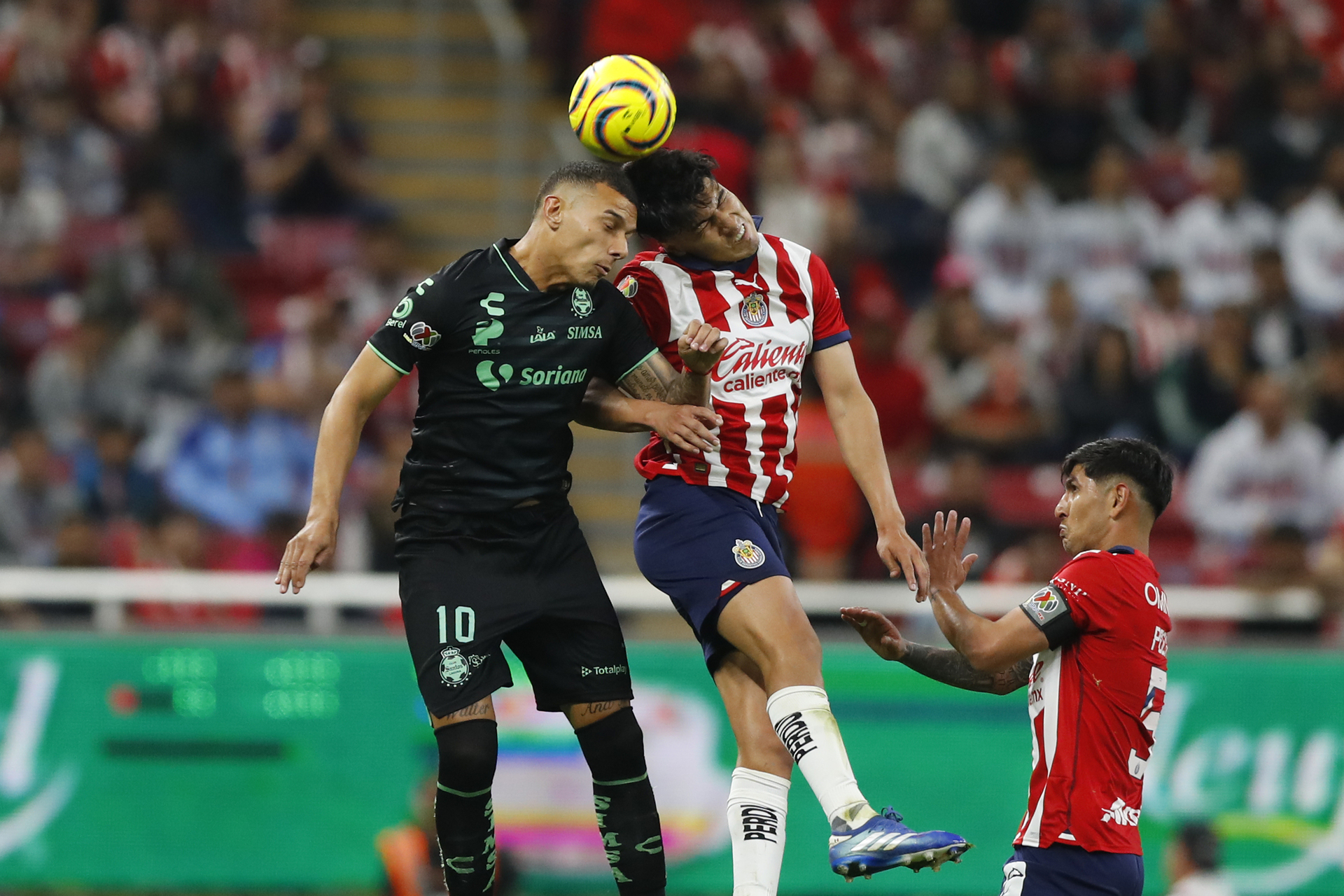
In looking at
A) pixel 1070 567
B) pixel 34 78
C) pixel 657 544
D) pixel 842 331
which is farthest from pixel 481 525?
pixel 34 78

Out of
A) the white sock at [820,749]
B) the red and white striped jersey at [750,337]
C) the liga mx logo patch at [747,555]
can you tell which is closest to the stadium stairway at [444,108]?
the red and white striped jersey at [750,337]

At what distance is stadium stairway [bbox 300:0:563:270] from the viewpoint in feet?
51.2

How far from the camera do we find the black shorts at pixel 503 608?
6.20 m

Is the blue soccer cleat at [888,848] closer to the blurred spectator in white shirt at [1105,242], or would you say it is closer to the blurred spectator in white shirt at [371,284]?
the blurred spectator in white shirt at [371,284]

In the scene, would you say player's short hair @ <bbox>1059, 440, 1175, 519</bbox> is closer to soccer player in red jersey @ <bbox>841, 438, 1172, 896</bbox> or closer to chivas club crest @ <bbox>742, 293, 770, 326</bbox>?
soccer player in red jersey @ <bbox>841, 438, 1172, 896</bbox>

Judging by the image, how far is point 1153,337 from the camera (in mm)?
13664

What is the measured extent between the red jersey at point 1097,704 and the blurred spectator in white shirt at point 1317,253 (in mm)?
9474

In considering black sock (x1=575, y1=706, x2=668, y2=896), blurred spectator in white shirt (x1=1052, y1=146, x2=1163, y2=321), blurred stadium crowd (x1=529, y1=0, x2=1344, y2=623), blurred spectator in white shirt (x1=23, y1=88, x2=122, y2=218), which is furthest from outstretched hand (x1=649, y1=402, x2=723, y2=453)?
blurred spectator in white shirt (x1=23, y1=88, x2=122, y2=218)

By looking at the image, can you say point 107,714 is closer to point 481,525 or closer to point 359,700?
point 359,700

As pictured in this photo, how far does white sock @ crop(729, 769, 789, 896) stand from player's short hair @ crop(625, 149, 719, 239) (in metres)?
2.03

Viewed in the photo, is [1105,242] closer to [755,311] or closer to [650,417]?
[755,311]

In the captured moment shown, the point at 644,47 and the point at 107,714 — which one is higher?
the point at 644,47

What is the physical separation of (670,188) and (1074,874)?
2796 millimetres

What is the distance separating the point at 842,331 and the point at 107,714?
21.3 feet
